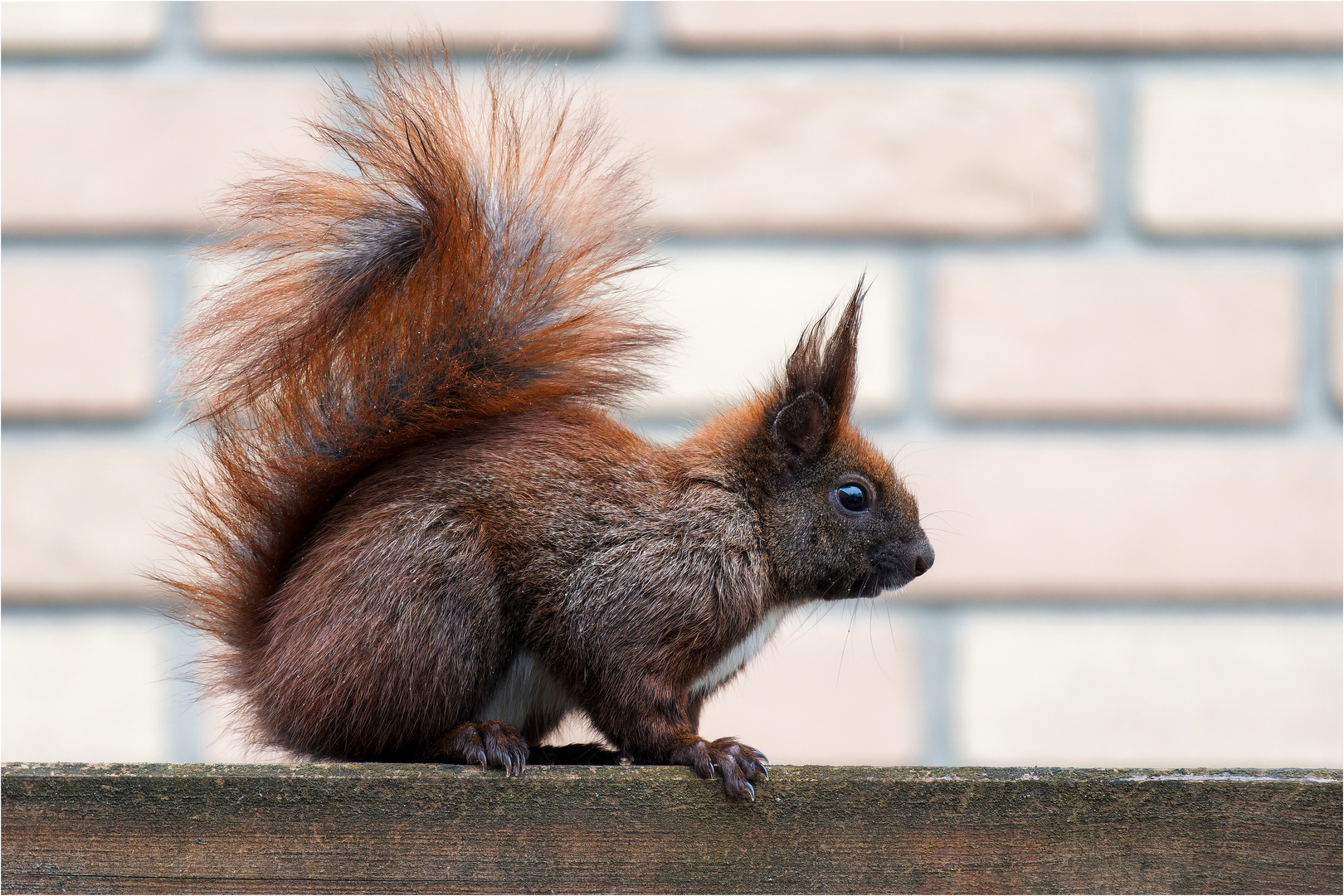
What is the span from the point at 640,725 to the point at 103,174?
0.93m

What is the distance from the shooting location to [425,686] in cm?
68

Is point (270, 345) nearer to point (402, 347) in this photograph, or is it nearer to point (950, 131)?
point (402, 347)

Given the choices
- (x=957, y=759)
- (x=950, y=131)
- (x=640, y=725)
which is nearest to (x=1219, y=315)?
(x=950, y=131)

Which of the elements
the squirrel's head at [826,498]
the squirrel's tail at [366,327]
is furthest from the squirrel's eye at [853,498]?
the squirrel's tail at [366,327]

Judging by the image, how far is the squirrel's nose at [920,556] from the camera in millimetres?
844

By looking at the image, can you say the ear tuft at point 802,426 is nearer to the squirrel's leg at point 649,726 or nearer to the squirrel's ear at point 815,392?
the squirrel's ear at point 815,392

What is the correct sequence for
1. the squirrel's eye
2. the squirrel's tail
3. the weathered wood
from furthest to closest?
the squirrel's eye → the squirrel's tail → the weathered wood

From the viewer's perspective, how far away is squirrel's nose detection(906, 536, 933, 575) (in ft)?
2.77

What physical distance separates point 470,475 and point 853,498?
289mm

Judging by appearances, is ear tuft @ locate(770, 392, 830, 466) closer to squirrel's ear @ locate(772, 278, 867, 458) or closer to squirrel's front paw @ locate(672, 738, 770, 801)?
squirrel's ear @ locate(772, 278, 867, 458)

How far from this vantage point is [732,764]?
2.11ft

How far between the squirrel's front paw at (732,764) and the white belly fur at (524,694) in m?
0.12

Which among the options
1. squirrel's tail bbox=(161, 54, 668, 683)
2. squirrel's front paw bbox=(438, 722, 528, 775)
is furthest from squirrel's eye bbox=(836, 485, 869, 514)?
squirrel's front paw bbox=(438, 722, 528, 775)

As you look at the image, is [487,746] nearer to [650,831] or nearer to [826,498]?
[650,831]
